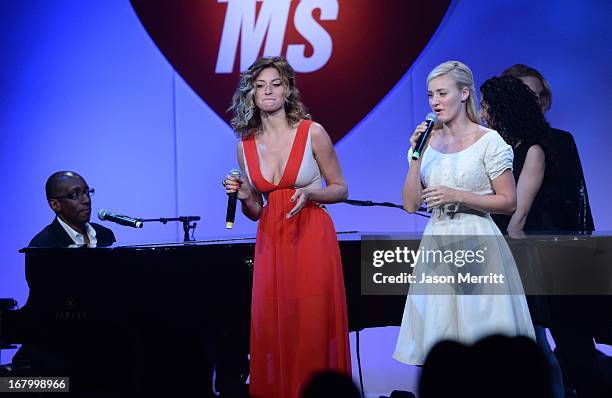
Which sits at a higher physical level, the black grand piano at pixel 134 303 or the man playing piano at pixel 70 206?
the man playing piano at pixel 70 206

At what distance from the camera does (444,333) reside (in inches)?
114

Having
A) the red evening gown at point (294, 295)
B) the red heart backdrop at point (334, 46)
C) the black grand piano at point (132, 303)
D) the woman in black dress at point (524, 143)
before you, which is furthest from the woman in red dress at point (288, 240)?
the red heart backdrop at point (334, 46)

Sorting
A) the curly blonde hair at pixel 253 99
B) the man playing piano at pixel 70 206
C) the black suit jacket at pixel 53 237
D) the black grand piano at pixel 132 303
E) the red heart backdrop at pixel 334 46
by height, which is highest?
the red heart backdrop at pixel 334 46

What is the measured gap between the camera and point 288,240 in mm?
3312

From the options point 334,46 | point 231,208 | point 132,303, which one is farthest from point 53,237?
point 334,46

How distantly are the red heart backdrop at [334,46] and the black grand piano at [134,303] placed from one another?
202cm

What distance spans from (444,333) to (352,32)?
3451 millimetres

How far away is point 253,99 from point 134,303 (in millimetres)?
1222

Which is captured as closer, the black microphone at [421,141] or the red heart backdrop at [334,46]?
the black microphone at [421,141]

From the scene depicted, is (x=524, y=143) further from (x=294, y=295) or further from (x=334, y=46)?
(x=334, y=46)

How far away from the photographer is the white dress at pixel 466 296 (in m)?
2.90

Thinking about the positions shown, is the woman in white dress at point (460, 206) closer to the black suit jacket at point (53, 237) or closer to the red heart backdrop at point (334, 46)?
the black suit jacket at point (53, 237)

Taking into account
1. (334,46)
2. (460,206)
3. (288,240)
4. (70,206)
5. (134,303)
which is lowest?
(134,303)

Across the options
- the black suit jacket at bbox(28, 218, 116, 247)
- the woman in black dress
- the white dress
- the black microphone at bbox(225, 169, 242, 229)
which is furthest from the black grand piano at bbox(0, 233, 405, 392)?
the white dress
